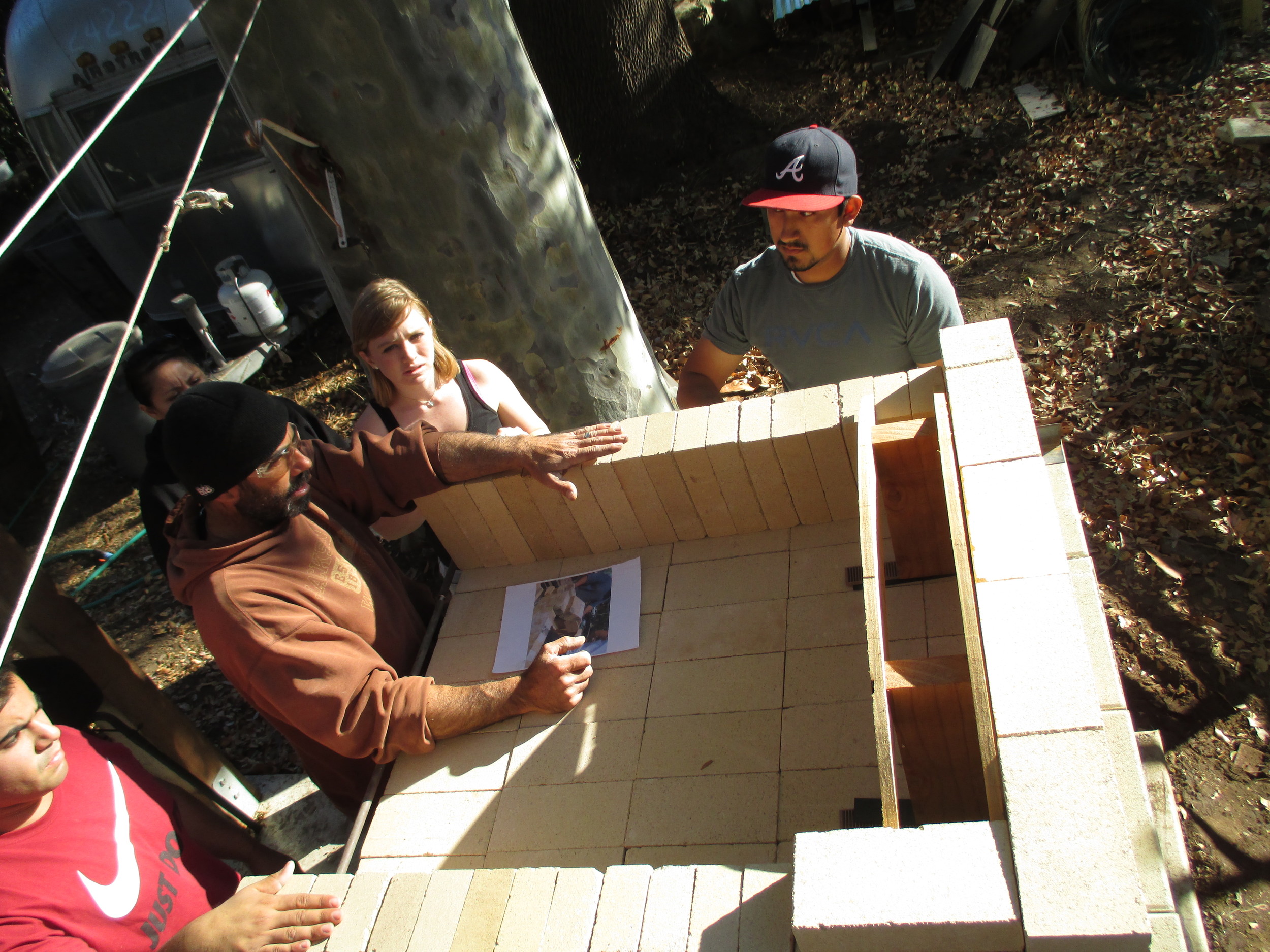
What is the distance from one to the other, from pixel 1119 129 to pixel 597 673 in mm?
6295

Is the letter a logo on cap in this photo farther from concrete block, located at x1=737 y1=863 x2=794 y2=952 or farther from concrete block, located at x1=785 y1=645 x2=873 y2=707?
concrete block, located at x1=737 y1=863 x2=794 y2=952

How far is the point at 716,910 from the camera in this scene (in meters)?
1.41

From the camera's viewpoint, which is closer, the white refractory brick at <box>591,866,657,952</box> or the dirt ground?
the white refractory brick at <box>591,866,657,952</box>

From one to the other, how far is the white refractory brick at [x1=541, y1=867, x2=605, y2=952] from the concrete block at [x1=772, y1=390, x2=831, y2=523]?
1185mm

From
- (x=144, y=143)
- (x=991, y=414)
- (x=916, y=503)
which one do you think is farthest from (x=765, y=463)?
(x=144, y=143)

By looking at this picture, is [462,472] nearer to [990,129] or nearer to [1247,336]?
[1247,336]

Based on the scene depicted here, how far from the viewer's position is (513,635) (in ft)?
8.36

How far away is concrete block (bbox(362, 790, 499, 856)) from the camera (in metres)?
2.08

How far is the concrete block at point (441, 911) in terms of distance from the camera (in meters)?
1.57

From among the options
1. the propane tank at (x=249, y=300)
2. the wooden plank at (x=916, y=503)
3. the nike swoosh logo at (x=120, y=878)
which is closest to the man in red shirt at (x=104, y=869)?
the nike swoosh logo at (x=120, y=878)

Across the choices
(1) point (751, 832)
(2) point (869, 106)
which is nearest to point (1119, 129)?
(2) point (869, 106)

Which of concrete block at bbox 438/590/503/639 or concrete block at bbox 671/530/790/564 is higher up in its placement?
concrete block at bbox 671/530/790/564

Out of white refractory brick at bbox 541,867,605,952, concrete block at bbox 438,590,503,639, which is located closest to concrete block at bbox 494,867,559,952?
white refractory brick at bbox 541,867,605,952

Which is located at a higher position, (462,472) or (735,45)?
(462,472)
